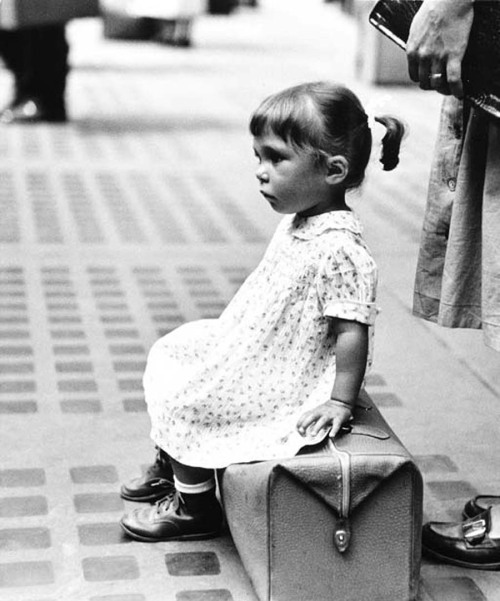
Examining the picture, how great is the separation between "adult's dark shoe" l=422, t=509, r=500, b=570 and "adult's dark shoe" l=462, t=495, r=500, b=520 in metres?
0.09

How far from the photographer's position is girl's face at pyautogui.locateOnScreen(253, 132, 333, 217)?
3.01m

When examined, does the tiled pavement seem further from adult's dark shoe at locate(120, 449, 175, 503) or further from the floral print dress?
the floral print dress

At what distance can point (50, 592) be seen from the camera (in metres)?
2.96

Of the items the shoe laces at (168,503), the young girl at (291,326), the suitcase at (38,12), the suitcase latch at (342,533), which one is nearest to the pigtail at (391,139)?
the young girl at (291,326)

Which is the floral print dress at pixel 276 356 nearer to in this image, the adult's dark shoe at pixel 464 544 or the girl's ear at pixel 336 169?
the girl's ear at pixel 336 169

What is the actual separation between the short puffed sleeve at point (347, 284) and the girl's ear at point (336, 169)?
160mm

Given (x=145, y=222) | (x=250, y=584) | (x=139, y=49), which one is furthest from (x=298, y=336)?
(x=139, y=49)

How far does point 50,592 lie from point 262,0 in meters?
24.2

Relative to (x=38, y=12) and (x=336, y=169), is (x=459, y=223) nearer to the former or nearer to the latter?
(x=336, y=169)

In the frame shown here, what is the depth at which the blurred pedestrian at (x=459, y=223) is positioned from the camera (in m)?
2.88

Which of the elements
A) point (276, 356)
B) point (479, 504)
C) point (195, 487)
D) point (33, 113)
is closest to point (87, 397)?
point (195, 487)

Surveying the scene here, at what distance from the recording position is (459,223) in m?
3.13

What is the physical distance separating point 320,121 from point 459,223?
17.6 inches

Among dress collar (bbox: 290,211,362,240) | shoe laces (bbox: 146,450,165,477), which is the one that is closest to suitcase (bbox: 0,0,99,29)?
shoe laces (bbox: 146,450,165,477)
